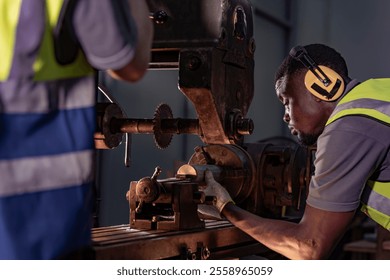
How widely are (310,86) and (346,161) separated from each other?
0.23m

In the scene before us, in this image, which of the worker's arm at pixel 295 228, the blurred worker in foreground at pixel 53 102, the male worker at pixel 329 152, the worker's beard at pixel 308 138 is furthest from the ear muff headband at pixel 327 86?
the blurred worker in foreground at pixel 53 102

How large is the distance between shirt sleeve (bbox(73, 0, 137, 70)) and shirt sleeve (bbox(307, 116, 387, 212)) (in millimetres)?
691

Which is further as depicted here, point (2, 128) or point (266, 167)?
point (266, 167)

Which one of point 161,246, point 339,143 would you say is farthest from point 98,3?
point 339,143

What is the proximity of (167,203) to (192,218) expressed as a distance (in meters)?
0.07

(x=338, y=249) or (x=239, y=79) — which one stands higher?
(x=239, y=79)

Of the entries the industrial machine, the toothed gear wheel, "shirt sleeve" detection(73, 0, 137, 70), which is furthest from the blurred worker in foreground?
the toothed gear wheel

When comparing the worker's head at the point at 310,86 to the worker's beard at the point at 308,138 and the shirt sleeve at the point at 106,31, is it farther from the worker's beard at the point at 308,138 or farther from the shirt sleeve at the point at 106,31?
the shirt sleeve at the point at 106,31

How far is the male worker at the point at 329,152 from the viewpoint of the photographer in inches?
50.8

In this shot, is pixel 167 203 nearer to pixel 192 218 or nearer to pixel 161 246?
pixel 192 218

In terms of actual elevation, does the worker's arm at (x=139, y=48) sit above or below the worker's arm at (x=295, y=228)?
above

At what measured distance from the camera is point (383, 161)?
132 cm

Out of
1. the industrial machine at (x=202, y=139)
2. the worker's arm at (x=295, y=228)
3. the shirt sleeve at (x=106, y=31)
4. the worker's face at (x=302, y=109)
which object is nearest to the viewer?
the shirt sleeve at (x=106, y=31)

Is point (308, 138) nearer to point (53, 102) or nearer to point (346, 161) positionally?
point (346, 161)
